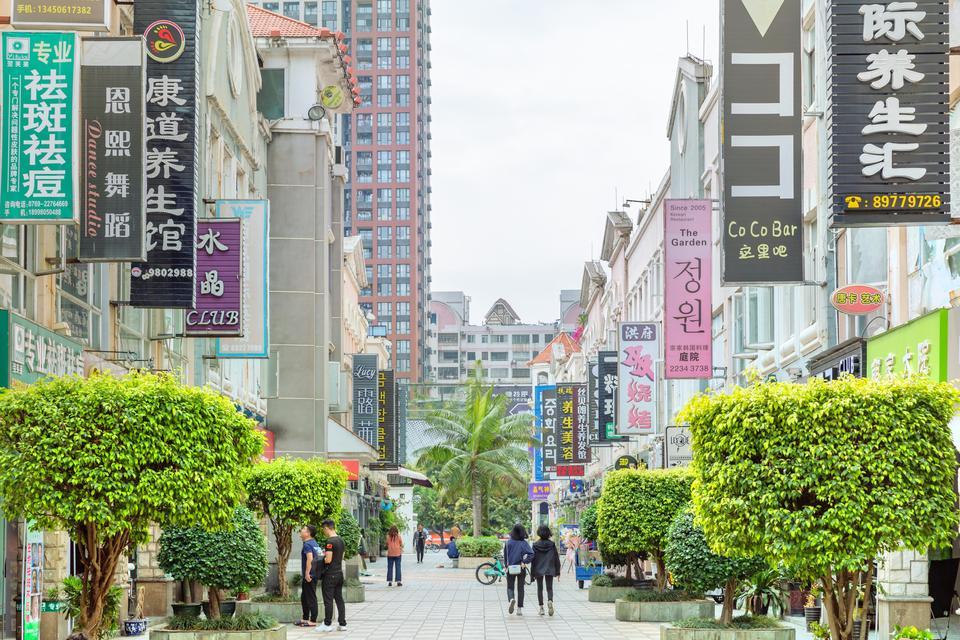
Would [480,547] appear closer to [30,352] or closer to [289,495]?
[289,495]

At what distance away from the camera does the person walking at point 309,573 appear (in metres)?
23.2

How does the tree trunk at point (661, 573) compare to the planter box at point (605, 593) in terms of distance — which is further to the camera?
the planter box at point (605, 593)

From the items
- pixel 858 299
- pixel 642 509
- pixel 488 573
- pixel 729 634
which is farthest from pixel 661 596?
pixel 488 573

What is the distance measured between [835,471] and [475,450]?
53317 millimetres

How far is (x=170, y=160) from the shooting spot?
2188 centimetres

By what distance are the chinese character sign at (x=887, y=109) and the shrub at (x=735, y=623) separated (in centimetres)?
618

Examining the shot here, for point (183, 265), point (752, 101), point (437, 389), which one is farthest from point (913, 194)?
point (437, 389)

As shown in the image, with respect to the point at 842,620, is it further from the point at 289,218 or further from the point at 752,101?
the point at 289,218

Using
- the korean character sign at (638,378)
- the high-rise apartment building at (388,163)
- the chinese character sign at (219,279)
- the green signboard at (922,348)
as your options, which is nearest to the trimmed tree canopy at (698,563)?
the green signboard at (922,348)

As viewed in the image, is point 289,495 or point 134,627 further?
point 289,495

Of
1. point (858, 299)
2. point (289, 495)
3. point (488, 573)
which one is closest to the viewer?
point (858, 299)

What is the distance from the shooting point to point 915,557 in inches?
782

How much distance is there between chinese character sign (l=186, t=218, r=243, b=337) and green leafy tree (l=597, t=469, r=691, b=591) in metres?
7.47

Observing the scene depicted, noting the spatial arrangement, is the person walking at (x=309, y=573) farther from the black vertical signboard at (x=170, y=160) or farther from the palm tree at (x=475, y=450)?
the palm tree at (x=475, y=450)
